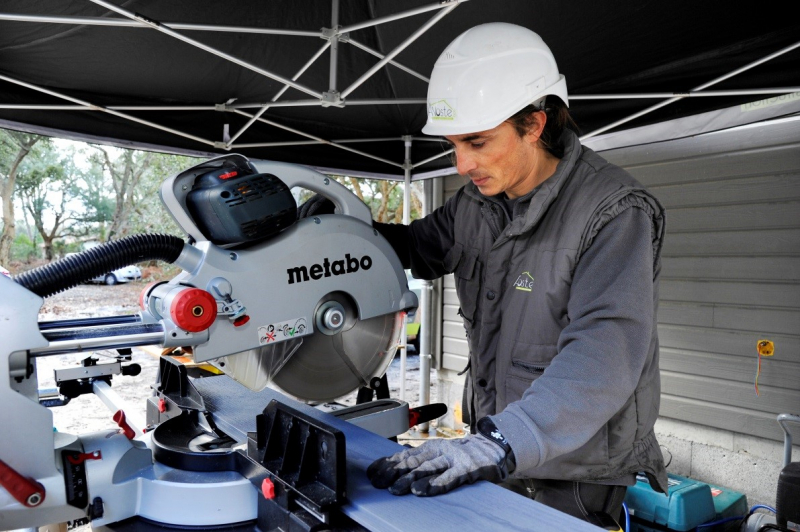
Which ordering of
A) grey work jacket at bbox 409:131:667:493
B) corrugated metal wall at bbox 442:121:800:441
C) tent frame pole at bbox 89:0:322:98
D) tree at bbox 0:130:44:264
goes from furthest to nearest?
1. tree at bbox 0:130:44:264
2. corrugated metal wall at bbox 442:121:800:441
3. tent frame pole at bbox 89:0:322:98
4. grey work jacket at bbox 409:131:667:493

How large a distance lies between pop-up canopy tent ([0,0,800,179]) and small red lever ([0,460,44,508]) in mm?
1583

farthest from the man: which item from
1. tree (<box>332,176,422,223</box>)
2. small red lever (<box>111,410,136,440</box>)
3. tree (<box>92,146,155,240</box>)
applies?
tree (<box>92,146,155,240</box>)

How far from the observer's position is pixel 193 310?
1033mm

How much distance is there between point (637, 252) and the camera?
44.6 inches

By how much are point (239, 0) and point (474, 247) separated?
130 centimetres

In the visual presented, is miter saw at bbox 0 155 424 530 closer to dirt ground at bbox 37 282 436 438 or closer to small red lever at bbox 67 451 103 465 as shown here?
small red lever at bbox 67 451 103 465

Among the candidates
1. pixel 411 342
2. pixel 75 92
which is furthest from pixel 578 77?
pixel 411 342

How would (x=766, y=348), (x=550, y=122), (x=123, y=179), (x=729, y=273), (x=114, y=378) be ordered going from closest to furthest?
(x=550, y=122)
(x=766, y=348)
(x=729, y=273)
(x=114, y=378)
(x=123, y=179)

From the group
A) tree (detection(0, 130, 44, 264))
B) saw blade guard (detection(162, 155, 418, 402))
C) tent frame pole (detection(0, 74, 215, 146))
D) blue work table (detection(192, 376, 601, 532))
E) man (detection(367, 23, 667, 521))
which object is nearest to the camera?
blue work table (detection(192, 376, 601, 532))

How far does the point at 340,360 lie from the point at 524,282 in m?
0.47

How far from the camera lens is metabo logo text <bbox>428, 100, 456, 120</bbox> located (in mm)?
1268

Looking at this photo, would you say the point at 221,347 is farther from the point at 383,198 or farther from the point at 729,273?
the point at 383,198

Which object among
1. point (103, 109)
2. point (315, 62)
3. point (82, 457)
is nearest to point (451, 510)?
point (82, 457)

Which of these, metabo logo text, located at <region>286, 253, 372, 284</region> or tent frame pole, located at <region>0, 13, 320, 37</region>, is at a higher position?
tent frame pole, located at <region>0, 13, 320, 37</region>
